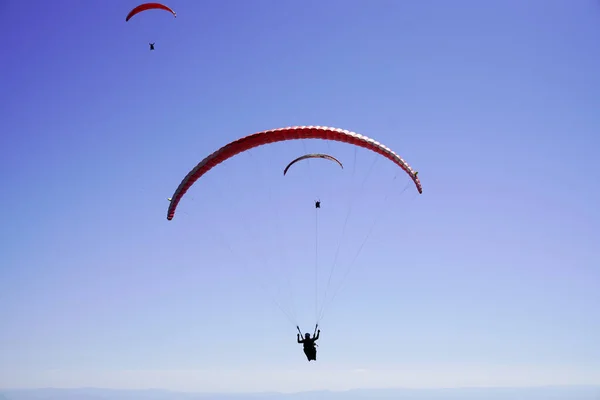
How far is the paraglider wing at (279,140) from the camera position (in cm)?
1898

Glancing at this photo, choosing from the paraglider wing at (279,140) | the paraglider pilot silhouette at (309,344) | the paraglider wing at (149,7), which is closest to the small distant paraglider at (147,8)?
the paraglider wing at (149,7)

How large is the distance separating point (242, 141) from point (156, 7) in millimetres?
13710

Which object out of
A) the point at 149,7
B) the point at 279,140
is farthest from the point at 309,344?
the point at 149,7

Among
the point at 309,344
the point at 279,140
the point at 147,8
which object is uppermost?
the point at 147,8

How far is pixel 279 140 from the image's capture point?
Answer: 63.3 ft

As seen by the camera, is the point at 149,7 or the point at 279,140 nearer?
the point at 279,140

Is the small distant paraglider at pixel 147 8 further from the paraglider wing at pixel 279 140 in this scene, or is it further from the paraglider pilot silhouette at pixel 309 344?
the paraglider pilot silhouette at pixel 309 344

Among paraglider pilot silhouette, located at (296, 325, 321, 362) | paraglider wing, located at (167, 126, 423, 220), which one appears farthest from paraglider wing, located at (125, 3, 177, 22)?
paraglider pilot silhouette, located at (296, 325, 321, 362)

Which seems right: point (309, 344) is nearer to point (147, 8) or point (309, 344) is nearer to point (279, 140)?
point (279, 140)

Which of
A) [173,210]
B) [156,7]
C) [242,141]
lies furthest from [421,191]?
[156,7]

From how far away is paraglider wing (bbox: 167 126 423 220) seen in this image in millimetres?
18984

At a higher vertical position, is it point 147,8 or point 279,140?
point 147,8

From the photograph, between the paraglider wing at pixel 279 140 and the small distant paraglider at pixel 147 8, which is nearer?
the paraglider wing at pixel 279 140

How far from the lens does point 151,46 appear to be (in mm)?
30844
